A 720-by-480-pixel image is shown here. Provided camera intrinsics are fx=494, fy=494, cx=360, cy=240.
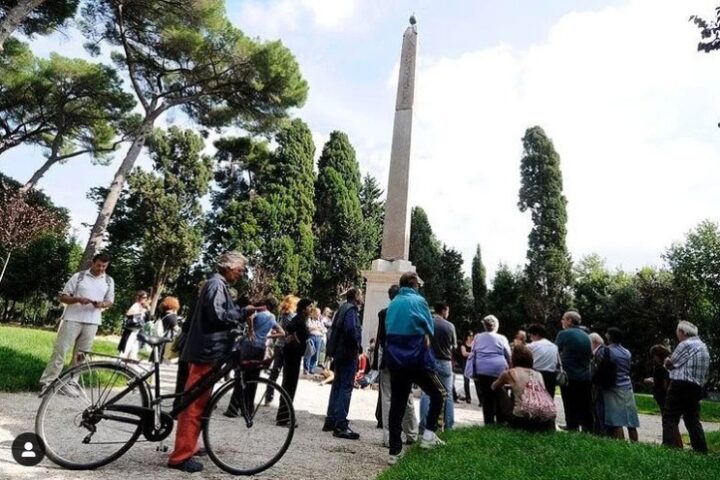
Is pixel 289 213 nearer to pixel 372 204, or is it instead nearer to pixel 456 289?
pixel 372 204

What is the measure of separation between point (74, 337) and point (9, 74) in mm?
20724

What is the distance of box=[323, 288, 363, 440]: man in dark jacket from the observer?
18.1ft

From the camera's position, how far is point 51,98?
21.6 metres

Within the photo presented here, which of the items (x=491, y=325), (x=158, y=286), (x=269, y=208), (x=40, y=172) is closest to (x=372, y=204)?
(x=269, y=208)

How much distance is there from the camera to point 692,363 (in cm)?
550

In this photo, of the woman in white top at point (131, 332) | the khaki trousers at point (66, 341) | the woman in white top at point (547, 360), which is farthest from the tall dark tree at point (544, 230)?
the khaki trousers at point (66, 341)

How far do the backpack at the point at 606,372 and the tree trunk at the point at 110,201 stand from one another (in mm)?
12390

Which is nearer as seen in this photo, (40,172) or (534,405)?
(534,405)

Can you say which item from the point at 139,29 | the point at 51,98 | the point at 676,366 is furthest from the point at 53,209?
the point at 676,366

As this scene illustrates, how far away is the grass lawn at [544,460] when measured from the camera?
363 cm

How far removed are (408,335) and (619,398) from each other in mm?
3790

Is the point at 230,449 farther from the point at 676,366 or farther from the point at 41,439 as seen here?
the point at 676,366

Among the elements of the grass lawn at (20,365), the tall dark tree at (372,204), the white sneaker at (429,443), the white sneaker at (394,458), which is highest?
the tall dark tree at (372,204)

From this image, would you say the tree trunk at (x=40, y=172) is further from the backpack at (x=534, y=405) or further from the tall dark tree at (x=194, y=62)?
the backpack at (x=534, y=405)
